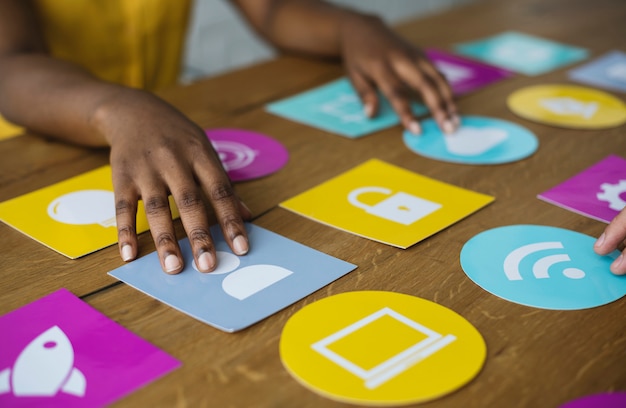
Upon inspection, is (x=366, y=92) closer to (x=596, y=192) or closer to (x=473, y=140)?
(x=473, y=140)

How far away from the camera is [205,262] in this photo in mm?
637

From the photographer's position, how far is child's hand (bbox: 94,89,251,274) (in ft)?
2.17

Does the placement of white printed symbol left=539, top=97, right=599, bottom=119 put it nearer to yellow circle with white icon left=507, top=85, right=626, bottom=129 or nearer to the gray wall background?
yellow circle with white icon left=507, top=85, right=626, bottom=129

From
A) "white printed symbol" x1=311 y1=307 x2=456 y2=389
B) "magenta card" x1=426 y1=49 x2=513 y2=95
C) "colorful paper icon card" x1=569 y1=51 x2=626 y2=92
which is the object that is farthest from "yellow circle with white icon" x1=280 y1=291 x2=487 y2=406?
"colorful paper icon card" x1=569 y1=51 x2=626 y2=92

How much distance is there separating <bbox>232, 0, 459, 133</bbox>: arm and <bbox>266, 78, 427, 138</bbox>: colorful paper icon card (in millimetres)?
18

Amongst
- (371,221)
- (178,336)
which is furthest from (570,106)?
(178,336)

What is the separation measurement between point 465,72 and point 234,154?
1.53 ft

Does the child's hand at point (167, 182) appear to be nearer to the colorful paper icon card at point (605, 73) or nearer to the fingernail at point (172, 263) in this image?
the fingernail at point (172, 263)

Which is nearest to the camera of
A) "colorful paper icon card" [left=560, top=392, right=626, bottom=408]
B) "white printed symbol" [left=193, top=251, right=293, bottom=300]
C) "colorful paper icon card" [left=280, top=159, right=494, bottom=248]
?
"colorful paper icon card" [left=560, top=392, right=626, bottom=408]

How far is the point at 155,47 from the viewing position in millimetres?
1357

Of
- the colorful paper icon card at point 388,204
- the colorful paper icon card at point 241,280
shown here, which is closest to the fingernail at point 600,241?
the colorful paper icon card at point 388,204

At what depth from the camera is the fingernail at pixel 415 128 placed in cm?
95

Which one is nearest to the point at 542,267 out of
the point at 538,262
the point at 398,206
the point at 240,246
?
the point at 538,262

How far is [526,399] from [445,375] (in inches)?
2.2
